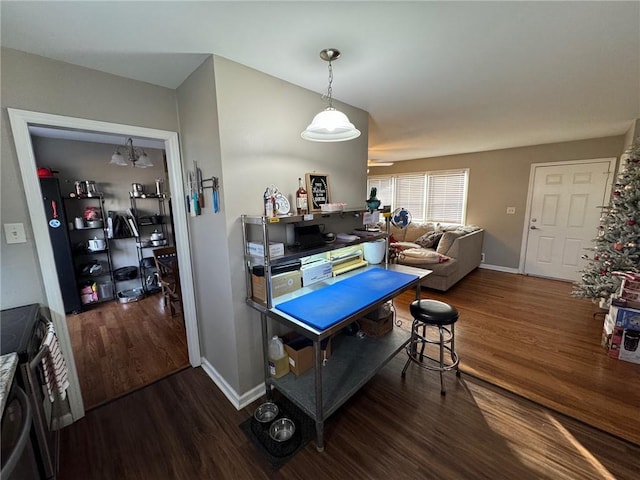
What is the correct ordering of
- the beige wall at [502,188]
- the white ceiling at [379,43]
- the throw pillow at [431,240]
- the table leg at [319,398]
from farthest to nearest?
the throw pillow at [431,240] < the beige wall at [502,188] < the table leg at [319,398] < the white ceiling at [379,43]

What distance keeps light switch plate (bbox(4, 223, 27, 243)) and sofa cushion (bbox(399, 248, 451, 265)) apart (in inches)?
164

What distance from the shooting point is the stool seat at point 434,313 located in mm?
1932

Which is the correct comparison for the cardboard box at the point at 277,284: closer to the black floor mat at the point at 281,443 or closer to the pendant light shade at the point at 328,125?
the black floor mat at the point at 281,443

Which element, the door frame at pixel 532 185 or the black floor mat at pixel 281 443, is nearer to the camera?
the black floor mat at pixel 281 443

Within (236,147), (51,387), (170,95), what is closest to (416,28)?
(236,147)

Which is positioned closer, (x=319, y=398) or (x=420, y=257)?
(x=319, y=398)

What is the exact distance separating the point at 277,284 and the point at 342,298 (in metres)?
0.46

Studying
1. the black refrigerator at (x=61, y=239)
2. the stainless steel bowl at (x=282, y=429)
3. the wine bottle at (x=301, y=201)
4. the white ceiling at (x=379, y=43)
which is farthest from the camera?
the black refrigerator at (x=61, y=239)

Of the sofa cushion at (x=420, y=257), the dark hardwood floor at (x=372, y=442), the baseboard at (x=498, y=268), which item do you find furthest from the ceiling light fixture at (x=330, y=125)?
the baseboard at (x=498, y=268)

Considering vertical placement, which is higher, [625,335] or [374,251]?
[374,251]

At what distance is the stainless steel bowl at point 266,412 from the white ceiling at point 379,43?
6.91 ft

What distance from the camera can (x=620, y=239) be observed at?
2771 millimetres

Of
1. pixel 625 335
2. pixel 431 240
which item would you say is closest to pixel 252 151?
pixel 625 335

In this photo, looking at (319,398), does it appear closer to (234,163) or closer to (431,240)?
(234,163)
